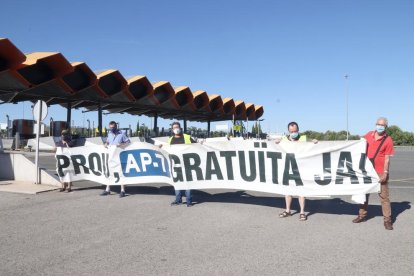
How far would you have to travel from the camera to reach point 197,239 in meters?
5.59

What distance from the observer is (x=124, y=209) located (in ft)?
25.6

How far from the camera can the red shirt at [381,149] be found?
6613mm

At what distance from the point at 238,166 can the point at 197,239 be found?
9.75 feet

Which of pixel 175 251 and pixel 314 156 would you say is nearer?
pixel 175 251

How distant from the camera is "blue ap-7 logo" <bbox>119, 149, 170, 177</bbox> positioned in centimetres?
912

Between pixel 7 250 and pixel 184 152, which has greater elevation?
pixel 184 152

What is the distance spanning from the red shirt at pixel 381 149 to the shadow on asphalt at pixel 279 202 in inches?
41.7

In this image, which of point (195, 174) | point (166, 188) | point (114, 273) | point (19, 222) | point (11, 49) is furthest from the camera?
point (11, 49)

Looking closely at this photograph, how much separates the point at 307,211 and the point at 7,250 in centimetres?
544

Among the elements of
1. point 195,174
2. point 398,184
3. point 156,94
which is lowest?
point 398,184

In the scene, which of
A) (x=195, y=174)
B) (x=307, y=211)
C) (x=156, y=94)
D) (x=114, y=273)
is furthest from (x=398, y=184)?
(x=156, y=94)

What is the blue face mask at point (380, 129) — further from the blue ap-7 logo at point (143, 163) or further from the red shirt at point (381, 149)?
the blue ap-7 logo at point (143, 163)

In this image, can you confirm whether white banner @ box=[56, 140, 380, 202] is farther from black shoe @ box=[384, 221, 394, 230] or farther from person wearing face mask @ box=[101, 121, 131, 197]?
black shoe @ box=[384, 221, 394, 230]

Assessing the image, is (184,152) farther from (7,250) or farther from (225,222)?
(7,250)
